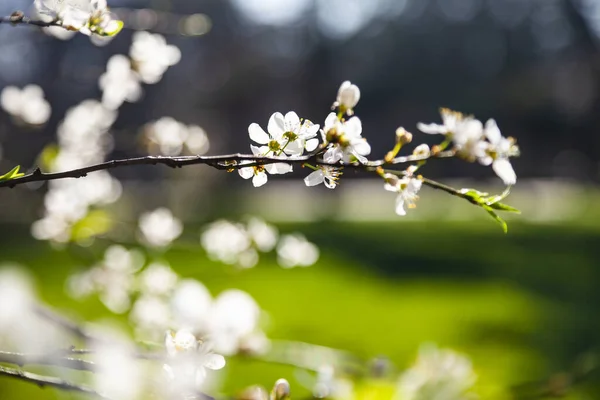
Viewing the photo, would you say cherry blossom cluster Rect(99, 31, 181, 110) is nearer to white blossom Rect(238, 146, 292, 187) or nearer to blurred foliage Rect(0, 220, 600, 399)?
blurred foliage Rect(0, 220, 600, 399)

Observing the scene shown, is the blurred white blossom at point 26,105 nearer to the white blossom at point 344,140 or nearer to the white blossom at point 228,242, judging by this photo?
the white blossom at point 228,242

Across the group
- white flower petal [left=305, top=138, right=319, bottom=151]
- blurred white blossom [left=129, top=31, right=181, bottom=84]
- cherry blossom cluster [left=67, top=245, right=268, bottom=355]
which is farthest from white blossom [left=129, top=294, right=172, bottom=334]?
white flower petal [left=305, top=138, right=319, bottom=151]

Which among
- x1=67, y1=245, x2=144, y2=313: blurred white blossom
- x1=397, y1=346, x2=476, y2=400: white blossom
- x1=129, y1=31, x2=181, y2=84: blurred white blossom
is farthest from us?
x1=67, y1=245, x2=144, y2=313: blurred white blossom

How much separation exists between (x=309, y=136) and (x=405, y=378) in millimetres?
702

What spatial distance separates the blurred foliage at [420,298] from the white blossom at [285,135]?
1.65 feet

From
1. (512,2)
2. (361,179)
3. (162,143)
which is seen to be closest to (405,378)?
(162,143)

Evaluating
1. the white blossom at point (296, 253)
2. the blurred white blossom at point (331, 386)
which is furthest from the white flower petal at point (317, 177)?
the white blossom at point (296, 253)

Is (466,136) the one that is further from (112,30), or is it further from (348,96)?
(112,30)

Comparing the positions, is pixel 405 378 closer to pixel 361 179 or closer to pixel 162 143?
pixel 162 143

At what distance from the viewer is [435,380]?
1125 millimetres

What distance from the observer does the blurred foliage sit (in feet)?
10.2

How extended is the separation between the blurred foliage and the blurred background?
21 millimetres

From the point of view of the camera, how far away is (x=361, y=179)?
18125mm

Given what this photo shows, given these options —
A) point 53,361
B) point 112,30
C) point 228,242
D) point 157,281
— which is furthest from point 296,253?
point 53,361
